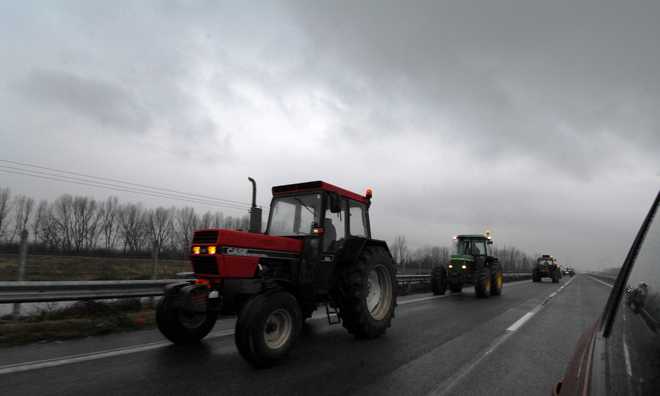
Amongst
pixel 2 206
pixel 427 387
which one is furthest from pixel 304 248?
pixel 2 206

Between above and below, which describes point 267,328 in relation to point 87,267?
above

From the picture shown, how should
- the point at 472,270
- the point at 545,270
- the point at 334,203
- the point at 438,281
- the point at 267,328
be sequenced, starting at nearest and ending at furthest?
the point at 267,328, the point at 334,203, the point at 438,281, the point at 472,270, the point at 545,270

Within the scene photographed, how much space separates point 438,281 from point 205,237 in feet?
35.6

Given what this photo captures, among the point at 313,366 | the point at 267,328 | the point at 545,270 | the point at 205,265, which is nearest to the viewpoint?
the point at 313,366

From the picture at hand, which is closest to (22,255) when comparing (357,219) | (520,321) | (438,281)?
(357,219)

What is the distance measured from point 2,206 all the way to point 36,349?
187 ft

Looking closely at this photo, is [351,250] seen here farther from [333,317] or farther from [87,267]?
[87,267]

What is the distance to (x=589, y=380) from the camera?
143cm

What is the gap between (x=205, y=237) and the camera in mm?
4723

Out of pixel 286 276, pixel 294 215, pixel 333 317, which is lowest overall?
pixel 333 317

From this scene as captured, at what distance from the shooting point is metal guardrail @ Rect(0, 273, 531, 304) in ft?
19.0

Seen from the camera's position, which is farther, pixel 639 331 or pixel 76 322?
pixel 76 322

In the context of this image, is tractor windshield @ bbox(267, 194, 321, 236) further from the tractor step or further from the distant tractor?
the distant tractor

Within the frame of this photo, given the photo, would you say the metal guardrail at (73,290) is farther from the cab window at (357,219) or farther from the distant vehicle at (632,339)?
the distant vehicle at (632,339)
